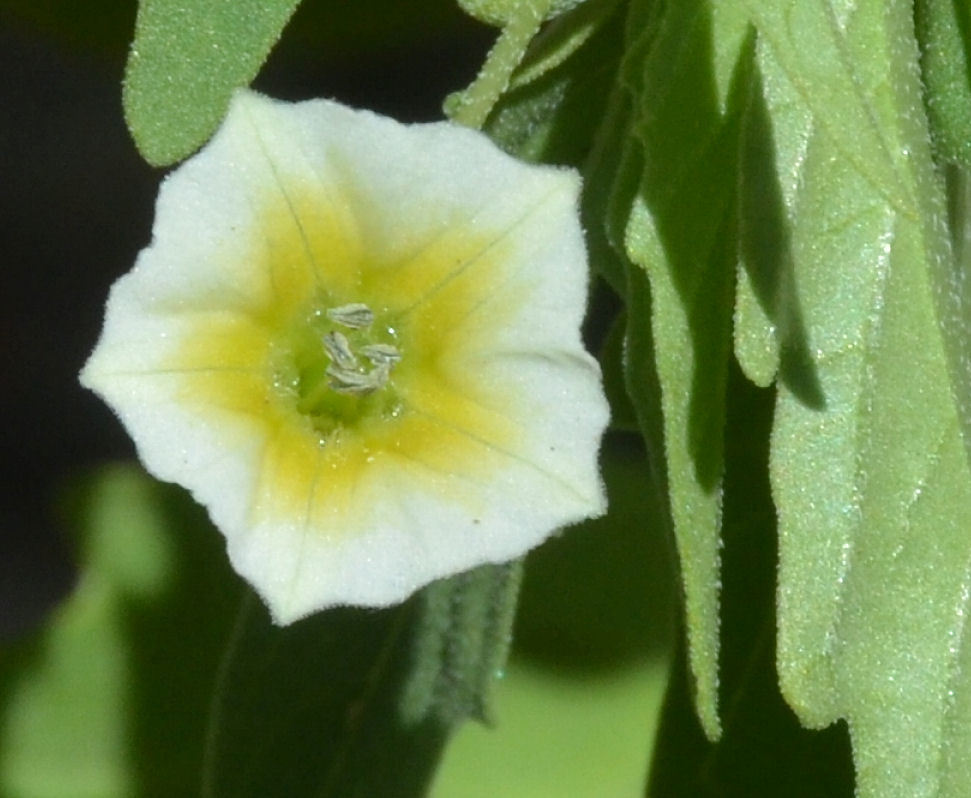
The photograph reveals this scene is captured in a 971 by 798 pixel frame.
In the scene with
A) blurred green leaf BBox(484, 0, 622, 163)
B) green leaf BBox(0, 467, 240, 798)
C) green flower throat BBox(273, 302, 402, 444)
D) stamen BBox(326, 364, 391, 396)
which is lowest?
green leaf BBox(0, 467, 240, 798)


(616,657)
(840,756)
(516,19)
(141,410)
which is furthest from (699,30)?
(616,657)

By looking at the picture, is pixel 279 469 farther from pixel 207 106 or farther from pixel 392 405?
pixel 207 106

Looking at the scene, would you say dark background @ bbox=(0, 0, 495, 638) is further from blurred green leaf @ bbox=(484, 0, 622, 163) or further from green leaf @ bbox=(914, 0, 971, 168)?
green leaf @ bbox=(914, 0, 971, 168)

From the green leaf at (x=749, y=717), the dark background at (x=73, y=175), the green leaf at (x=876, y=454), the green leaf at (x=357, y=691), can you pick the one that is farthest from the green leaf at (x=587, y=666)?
the green leaf at (x=876, y=454)

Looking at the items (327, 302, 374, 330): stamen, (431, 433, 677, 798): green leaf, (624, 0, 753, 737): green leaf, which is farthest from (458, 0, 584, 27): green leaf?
(431, 433, 677, 798): green leaf

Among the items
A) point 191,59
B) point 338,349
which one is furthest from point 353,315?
point 191,59

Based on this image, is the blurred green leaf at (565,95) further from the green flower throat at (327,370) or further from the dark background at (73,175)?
the dark background at (73,175)
